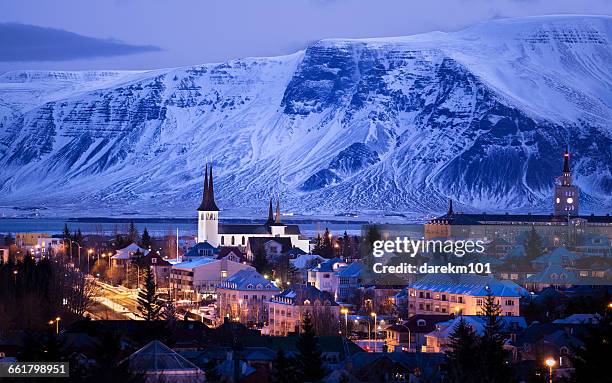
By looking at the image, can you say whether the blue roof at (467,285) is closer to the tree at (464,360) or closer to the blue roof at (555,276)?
the blue roof at (555,276)

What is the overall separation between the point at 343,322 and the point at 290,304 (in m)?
7.55

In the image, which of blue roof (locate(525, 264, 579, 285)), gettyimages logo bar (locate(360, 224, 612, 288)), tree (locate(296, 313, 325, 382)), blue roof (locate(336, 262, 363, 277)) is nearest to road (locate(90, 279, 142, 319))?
blue roof (locate(336, 262, 363, 277))

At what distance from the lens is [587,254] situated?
529ft

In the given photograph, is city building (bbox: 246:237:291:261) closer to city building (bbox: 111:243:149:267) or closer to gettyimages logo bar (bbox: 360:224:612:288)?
gettyimages logo bar (bbox: 360:224:612:288)

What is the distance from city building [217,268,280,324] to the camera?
9674cm

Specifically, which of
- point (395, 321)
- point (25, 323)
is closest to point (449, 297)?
point (395, 321)

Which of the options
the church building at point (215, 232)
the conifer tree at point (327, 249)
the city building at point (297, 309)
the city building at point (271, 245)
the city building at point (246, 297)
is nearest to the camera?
the city building at point (297, 309)

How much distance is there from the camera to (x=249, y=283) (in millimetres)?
108938

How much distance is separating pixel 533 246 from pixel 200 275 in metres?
47.0

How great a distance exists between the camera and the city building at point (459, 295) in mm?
95250

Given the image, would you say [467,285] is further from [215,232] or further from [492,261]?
[215,232]

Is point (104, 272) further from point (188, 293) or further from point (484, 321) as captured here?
point (484, 321)

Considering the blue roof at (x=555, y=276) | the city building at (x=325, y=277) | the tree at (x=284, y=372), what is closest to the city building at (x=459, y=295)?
the city building at (x=325, y=277)

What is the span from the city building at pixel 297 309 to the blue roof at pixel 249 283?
7633 mm
